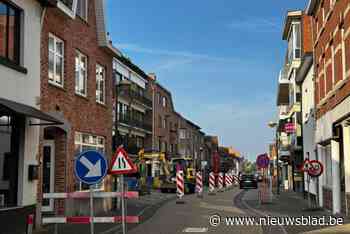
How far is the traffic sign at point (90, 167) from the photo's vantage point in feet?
39.0

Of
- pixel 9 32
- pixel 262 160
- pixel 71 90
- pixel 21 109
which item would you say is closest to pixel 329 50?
pixel 262 160

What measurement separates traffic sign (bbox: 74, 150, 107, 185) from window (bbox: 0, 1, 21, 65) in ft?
12.9

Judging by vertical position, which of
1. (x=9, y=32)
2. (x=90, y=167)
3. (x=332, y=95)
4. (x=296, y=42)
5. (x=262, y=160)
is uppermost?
(x=296, y=42)

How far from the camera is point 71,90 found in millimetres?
19141

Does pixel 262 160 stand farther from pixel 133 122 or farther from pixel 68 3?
pixel 133 122

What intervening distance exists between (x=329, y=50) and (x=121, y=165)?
503 inches

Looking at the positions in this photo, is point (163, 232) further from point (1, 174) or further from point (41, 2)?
point (41, 2)

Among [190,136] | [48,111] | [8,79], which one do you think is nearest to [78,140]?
[48,111]

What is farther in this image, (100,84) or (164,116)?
(164,116)

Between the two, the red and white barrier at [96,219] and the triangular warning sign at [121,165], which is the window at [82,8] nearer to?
the triangular warning sign at [121,165]

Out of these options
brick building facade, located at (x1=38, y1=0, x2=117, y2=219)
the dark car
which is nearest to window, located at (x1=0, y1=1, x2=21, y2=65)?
brick building facade, located at (x1=38, y1=0, x2=117, y2=219)

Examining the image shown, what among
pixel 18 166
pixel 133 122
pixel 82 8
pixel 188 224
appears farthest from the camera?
pixel 133 122

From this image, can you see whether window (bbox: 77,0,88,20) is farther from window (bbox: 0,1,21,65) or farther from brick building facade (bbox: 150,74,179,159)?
brick building facade (bbox: 150,74,179,159)

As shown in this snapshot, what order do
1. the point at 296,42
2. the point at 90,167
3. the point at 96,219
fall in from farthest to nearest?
the point at 296,42
the point at 96,219
the point at 90,167
